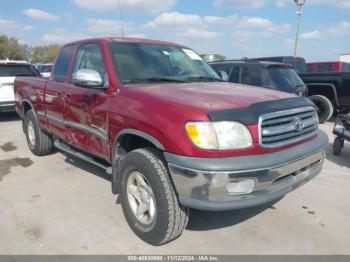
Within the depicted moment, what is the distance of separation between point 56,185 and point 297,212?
313 centimetres

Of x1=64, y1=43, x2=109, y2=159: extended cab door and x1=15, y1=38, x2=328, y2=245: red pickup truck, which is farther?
x1=64, y1=43, x2=109, y2=159: extended cab door

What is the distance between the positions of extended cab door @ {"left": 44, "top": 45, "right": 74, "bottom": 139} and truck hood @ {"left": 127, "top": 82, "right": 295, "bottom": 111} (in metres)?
1.62

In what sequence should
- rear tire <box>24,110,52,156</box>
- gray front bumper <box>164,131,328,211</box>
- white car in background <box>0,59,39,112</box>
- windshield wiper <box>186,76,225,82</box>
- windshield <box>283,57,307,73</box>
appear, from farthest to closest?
windshield <box>283,57,307,73</box>
white car in background <box>0,59,39,112</box>
rear tire <box>24,110,52,156</box>
windshield wiper <box>186,76,225,82</box>
gray front bumper <box>164,131,328,211</box>

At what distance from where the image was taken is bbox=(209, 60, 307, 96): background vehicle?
24.7 feet

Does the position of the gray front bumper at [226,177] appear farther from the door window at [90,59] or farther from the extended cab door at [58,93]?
the extended cab door at [58,93]

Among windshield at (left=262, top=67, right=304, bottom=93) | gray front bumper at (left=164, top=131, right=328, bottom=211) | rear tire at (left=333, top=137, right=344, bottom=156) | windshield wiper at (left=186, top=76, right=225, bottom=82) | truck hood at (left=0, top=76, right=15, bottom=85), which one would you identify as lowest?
rear tire at (left=333, top=137, right=344, bottom=156)

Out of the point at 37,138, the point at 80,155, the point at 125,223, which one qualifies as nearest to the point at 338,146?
the point at 125,223

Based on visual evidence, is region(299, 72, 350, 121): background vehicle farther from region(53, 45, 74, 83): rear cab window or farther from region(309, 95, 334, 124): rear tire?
region(53, 45, 74, 83): rear cab window

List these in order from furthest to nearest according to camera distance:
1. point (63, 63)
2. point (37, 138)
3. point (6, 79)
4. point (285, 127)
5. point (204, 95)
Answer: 1. point (6, 79)
2. point (37, 138)
3. point (63, 63)
4. point (204, 95)
5. point (285, 127)

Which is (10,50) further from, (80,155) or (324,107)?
(80,155)

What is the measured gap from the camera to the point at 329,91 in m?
9.68

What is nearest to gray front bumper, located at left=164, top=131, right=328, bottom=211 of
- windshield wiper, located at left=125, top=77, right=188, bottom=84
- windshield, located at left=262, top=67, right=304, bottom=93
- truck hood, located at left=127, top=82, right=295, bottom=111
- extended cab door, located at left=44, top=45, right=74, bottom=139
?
truck hood, located at left=127, top=82, right=295, bottom=111

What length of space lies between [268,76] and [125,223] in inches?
207

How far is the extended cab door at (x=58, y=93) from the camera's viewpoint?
181 inches
